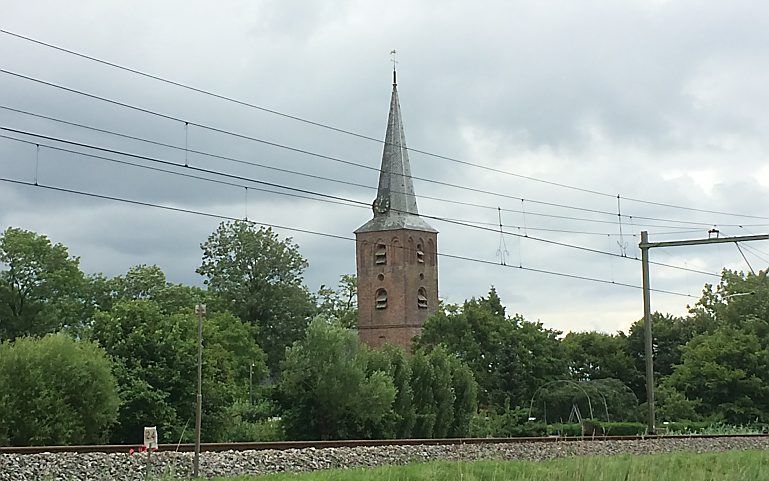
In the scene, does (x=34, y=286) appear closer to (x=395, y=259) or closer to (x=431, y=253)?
(x=395, y=259)

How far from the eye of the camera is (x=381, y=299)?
91688 millimetres

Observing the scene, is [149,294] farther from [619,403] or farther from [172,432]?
[172,432]

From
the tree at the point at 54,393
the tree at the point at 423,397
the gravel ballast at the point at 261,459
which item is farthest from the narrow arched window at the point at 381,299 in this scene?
the gravel ballast at the point at 261,459

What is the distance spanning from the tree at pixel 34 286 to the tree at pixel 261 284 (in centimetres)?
1748

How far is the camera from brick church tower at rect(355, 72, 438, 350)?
9000cm

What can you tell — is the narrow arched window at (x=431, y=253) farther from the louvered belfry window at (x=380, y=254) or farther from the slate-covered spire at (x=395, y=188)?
the louvered belfry window at (x=380, y=254)

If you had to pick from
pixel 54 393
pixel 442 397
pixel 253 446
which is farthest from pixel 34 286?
pixel 253 446

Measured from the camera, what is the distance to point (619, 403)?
68625mm

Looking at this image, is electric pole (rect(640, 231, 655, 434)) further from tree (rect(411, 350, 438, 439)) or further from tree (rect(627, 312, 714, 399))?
tree (rect(627, 312, 714, 399))

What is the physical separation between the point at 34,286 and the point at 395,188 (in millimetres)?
31727

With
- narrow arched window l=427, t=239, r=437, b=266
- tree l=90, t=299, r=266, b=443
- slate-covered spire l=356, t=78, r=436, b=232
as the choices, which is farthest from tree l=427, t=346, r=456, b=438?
narrow arched window l=427, t=239, r=437, b=266

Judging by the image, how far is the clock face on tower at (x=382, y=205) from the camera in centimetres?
9300

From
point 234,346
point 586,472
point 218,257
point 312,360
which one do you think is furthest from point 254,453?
point 218,257

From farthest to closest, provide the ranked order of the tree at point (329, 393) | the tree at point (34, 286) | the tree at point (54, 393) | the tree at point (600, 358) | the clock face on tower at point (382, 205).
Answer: the clock face on tower at point (382, 205) < the tree at point (600, 358) < the tree at point (34, 286) < the tree at point (329, 393) < the tree at point (54, 393)
